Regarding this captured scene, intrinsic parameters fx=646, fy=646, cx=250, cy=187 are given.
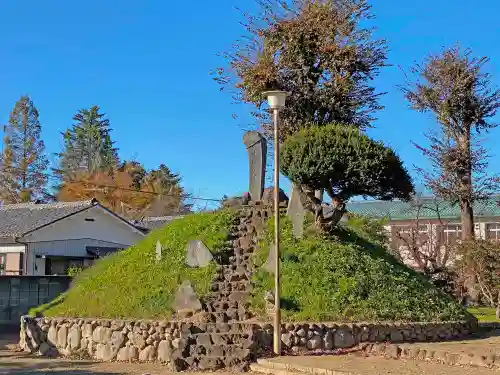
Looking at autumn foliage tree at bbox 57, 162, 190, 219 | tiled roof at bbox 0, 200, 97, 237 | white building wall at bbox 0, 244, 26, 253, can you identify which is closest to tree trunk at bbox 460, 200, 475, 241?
tiled roof at bbox 0, 200, 97, 237

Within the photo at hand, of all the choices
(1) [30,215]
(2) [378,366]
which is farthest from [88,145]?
(2) [378,366]

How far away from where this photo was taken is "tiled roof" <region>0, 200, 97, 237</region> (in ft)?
99.5

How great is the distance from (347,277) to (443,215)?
31873mm

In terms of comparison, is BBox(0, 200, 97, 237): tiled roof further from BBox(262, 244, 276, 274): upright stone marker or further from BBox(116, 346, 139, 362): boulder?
BBox(262, 244, 276, 274): upright stone marker

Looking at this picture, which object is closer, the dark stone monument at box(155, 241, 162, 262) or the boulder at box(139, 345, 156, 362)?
the boulder at box(139, 345, 156, 362)

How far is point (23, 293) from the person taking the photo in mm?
21797

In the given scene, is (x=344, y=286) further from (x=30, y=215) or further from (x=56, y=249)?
(x=30, y=215)

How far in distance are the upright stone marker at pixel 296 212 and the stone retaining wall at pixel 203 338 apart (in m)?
4.25

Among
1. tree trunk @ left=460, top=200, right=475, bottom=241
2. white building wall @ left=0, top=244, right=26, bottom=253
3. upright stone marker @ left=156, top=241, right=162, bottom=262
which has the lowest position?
upright stone marker @ left=156, top=241, right=162, bottom=262

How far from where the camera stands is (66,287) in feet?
74.4

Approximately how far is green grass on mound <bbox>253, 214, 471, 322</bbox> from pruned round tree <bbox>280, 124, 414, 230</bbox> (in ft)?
5.01

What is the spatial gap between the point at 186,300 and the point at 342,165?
5021mm

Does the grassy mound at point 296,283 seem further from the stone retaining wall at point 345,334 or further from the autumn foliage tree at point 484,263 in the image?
the autumn foliage tree at point 484,263

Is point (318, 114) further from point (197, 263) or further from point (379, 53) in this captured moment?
point (197, 263)
